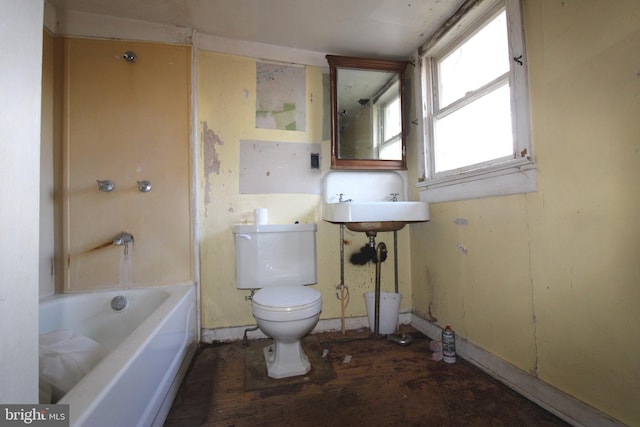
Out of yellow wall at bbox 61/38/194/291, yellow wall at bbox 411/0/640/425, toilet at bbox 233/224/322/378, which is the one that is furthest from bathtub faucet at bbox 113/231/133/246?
yellow wall at bbox 411/0/640/425

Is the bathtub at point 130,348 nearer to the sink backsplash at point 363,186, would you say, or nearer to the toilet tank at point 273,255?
the toilet tank at point 273,255

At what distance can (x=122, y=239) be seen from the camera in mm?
1509

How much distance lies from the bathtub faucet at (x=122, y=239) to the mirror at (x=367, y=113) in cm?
133

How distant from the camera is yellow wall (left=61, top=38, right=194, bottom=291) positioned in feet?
5.02

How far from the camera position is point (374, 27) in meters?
1.65

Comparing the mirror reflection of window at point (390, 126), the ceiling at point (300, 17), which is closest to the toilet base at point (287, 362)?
the mirror reflection of window at point (390, 126)

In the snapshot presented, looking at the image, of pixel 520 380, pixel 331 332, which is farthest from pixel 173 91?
pixel 520 380

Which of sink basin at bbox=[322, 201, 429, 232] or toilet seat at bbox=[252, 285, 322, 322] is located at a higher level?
sink basin at bbox=[322, 201, 429, 232]

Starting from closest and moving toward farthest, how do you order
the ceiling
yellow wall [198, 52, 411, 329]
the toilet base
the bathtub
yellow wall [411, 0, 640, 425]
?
the bathtub < yellow wall [411, 0, 640, 425] < the toilet base < the ceiling < yellow wall [198, 52, 411, 329]

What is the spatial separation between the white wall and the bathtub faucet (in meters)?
1.19

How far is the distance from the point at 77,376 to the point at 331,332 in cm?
137

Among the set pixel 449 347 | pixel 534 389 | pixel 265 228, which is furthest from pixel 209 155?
pixel 534 389

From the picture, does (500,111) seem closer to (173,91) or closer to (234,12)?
(234,12)

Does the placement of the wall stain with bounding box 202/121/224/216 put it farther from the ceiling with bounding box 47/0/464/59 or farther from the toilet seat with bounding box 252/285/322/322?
the toilet seat with bounding box 252/285/322/322
